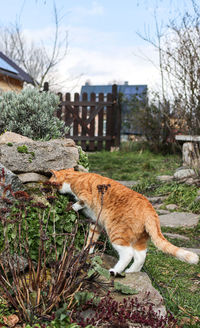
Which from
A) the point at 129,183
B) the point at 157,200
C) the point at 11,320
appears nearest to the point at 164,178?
the point at 129,183

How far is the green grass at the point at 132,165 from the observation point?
9695 millimetres

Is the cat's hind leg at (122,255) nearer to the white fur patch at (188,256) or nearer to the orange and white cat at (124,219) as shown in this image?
the orange and white cat at (124,219)

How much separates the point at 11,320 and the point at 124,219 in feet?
3.93

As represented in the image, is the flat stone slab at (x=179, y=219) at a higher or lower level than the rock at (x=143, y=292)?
lower

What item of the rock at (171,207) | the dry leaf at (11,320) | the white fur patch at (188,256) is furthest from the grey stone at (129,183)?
the dry leaf at (11,320)

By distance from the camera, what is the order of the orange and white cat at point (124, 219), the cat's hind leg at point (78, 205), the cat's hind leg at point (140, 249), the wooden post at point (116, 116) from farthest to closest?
the wooden post at point (116, 116)
the cat's hind leg at point (78, 205)
the cat's hind leg at point (140, 249)
the orange and white cat at point (124, 219)

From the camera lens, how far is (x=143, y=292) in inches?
116

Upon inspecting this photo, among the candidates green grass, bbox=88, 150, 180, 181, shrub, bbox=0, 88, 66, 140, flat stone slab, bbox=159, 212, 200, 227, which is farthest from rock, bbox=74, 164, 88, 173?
green grass, bbox=88, 150, 180, 181

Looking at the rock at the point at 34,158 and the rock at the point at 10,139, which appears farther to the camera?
the rock at the point at 10,139

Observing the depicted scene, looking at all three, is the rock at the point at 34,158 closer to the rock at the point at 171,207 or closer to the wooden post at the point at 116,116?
the rock at the point at 171,207

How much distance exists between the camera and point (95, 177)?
3.56 m

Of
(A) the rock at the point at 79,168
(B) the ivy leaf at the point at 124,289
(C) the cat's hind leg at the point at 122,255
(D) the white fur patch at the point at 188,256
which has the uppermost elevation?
(A) the rock at the point at 79,168

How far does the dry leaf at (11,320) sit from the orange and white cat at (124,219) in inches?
32.6

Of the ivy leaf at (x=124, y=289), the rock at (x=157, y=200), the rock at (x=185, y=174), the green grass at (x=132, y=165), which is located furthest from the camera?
the green grass at (x=132, y=165)
